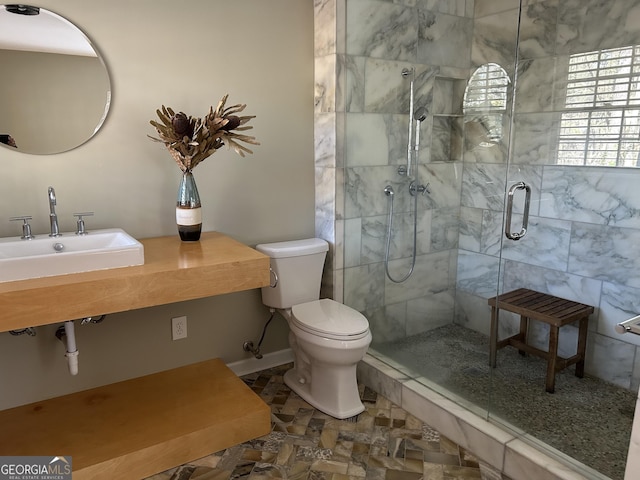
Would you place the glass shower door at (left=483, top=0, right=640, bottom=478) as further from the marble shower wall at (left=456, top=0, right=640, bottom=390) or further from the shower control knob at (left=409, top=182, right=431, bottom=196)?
the shower control knob at (left=409, top=182, right=431, bottom=196)

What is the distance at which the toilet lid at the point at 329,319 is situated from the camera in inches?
95.8

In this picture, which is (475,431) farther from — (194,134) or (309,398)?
(194,134)

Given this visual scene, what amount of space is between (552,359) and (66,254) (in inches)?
93.1

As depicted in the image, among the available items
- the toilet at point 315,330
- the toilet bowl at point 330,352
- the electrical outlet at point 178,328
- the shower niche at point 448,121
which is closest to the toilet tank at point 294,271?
the toilet at point 315,330

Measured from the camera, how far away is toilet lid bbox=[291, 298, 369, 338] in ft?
7.98

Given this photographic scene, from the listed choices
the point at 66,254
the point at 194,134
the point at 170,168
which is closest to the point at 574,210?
the point at 194,134

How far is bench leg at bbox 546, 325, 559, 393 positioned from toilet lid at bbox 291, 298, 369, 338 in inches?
38.6

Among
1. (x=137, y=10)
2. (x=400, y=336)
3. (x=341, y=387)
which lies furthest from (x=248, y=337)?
(x=137, y=10)

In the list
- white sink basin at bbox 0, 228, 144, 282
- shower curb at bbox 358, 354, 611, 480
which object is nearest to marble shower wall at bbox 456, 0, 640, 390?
shower curb at bbox 358, 354, 611, 480

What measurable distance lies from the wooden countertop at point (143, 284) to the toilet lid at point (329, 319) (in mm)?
404

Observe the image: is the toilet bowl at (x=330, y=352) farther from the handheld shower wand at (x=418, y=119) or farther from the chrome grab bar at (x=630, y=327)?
the chrome grab bar at (x=630, y=327)

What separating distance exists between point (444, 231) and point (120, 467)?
219cm

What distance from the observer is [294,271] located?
276 centimetres

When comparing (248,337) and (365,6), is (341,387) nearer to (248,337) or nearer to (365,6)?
(248,337)
